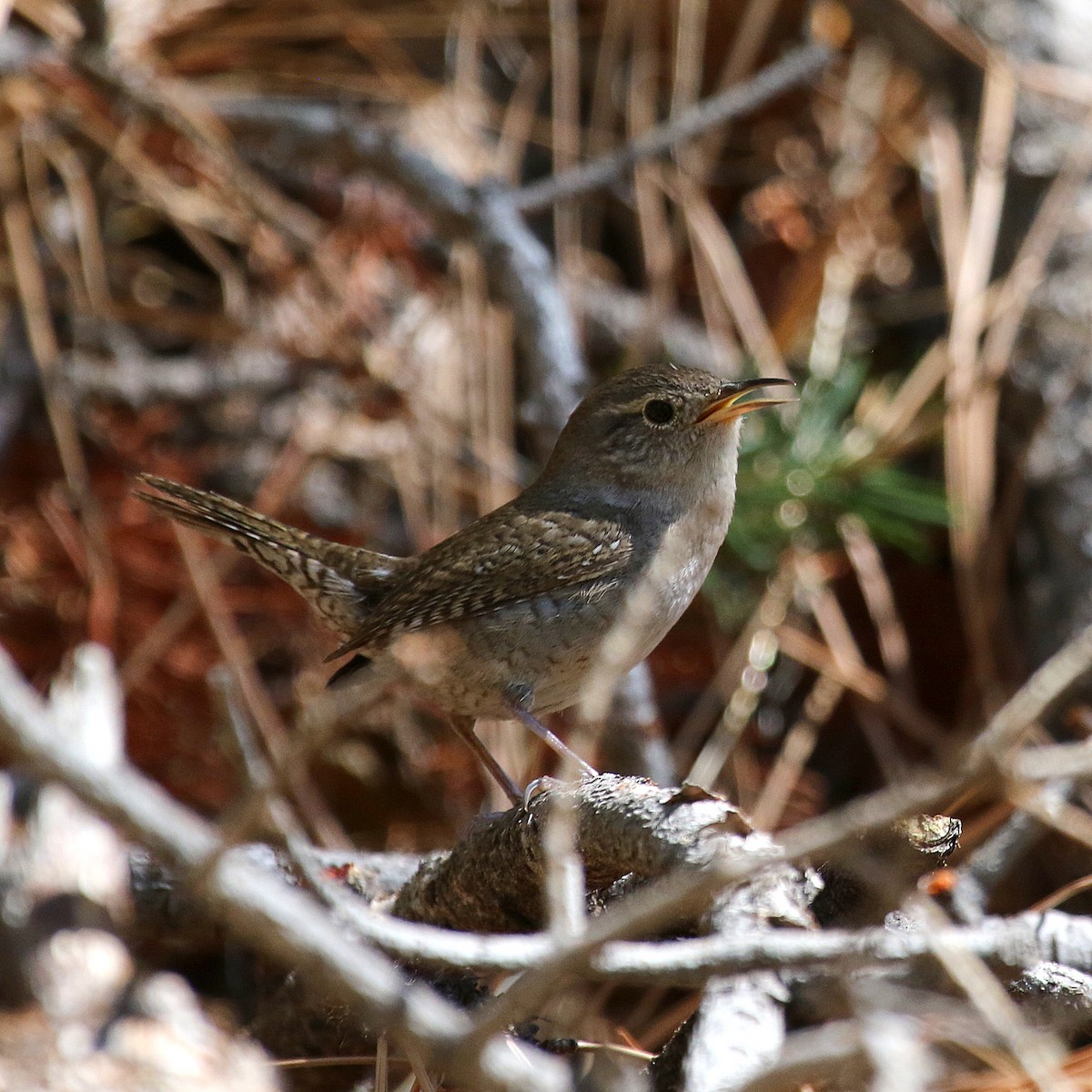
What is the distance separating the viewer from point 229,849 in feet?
3.59

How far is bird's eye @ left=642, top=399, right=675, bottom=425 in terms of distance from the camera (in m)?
3.18

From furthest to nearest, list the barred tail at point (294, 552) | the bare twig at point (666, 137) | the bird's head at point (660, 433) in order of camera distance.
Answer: the bare twig at point (666, 137), the bird's head at point (660, 433), the barred tail at point (294, 552)

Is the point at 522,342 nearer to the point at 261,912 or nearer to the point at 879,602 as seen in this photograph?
the point at 879,602

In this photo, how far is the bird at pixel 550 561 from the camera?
9.53 feet

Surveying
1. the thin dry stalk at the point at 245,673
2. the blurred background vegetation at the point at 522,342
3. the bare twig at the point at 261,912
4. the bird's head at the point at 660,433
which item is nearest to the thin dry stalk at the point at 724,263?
the blurred background vegetation at the point at 522,342

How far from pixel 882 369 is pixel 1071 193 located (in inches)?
30.0

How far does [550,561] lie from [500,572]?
0.11 meters

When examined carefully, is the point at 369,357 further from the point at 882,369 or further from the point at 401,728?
the point at 882,369

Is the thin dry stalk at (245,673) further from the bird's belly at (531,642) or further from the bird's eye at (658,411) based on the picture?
the bird's eye at (658,411)

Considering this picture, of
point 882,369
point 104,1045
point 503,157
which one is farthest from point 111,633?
point 882,369

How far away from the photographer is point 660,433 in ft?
10.5

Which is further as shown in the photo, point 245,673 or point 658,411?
point 245,673

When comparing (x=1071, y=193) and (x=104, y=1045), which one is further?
(x=1071, y=193)

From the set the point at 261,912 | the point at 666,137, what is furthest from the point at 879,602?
the point at 261,912
